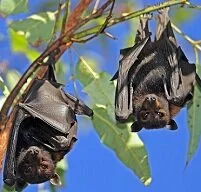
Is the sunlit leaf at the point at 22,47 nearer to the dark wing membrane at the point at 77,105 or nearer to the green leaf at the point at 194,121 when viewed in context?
the dark wing membrane at the point at 77,105

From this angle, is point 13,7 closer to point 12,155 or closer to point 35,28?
point 35,28

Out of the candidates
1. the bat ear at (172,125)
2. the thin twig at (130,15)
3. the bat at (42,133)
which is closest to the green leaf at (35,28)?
the bat at (42,133)

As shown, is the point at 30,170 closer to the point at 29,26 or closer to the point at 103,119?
the point at 103,119

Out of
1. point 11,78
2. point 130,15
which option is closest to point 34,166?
point 11,78

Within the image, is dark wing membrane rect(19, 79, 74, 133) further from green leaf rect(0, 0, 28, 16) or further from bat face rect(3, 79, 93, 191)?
green leaf rect(0, 0, 28, 16)

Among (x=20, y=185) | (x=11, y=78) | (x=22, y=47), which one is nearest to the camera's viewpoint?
(x=20, y=185)

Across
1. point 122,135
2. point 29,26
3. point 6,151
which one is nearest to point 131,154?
point 122,135

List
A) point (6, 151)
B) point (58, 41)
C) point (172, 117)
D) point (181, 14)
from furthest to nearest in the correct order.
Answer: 1. point (181, 14)
2. point (172, 117)
3. point (6, 151)
4. point (58, 41)
